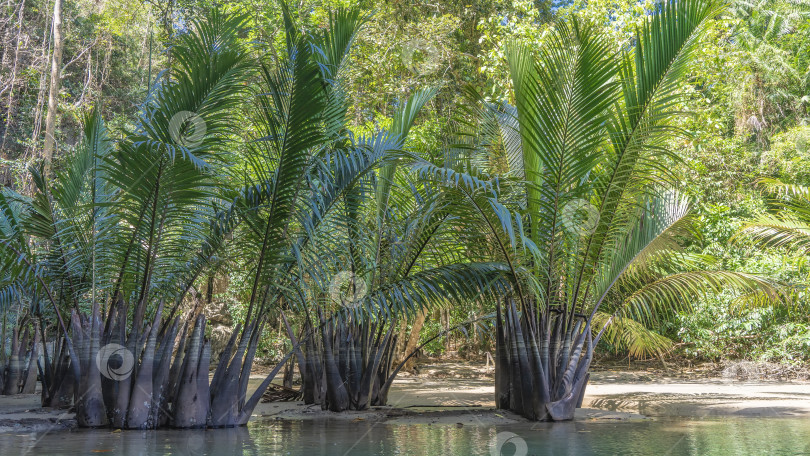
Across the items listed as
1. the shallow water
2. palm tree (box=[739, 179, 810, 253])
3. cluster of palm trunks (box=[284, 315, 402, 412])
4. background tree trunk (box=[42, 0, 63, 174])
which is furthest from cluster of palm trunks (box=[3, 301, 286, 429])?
background tree trunk (box=[42, 0, 63, 174])

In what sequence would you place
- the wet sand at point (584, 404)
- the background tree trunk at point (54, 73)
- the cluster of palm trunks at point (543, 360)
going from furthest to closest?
the background tree trunk at point (54, 73), the wet sand at point (584, 404), the cluster of palm trunks at point (543, 360)

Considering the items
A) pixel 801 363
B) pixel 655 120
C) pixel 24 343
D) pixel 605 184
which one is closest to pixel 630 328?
pixel 605 184

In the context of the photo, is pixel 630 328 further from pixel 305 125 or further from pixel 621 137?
pixel 305 125

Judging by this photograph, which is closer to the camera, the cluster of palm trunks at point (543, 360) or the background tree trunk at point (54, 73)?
the cluster of palm trunks at point (543, 360)

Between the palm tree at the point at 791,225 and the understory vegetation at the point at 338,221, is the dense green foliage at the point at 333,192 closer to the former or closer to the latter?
the understory vegetation at the point at 338,221

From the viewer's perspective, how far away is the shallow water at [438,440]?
4379 mm

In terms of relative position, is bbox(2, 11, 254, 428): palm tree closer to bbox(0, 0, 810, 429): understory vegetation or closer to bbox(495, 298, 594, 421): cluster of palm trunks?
bbox(0, 0, 810, 429): understory vegetation

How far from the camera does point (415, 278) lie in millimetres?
6148

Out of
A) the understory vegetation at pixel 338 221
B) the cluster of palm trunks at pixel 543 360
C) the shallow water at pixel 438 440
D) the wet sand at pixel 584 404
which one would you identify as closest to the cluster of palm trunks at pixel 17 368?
the wet sand at pixel 584 404

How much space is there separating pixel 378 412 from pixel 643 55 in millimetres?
4200

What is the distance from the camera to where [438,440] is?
507cm

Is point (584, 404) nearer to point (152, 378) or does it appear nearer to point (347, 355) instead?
point (347, 355)

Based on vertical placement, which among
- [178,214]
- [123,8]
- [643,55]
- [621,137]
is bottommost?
[178,214]

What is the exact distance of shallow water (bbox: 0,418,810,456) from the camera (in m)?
4.38
